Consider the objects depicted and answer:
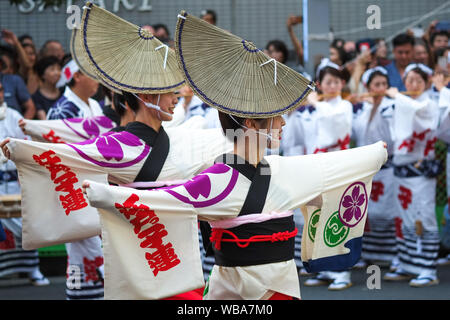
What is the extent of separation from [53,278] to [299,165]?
4.66m

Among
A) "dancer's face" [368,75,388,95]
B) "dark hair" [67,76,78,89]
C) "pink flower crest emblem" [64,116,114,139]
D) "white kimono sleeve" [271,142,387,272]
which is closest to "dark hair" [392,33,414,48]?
"dancer's face" [368,75,388,95]

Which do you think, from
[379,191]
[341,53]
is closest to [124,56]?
[379,191]

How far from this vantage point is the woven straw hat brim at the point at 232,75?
2986 millimetres

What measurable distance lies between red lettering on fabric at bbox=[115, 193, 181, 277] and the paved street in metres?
3.21

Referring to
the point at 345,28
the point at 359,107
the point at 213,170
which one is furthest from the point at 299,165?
the point at 345,28

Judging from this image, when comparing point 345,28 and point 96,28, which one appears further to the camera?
point 345,28

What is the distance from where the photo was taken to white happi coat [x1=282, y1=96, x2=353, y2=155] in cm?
652

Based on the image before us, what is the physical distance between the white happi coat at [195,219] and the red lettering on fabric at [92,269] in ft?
6.75

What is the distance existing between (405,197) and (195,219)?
394 cm

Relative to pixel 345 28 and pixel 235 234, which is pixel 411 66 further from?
pixel 235 234

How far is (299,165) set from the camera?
3207mm

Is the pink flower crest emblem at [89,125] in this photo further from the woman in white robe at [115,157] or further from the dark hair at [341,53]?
the dark hair at [341,53]

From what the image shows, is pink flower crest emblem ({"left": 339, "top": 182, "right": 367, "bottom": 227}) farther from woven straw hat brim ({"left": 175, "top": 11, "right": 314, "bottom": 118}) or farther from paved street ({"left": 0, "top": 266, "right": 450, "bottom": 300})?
paved street ({"left": 0, "top": 266, "right": 450, "bottom": 300})
